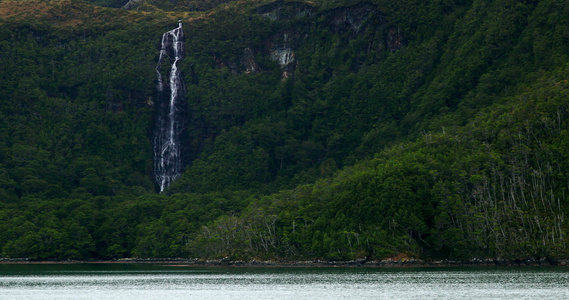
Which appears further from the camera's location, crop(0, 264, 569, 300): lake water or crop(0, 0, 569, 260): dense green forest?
crop(0, 0, 569, 260): dense green forest

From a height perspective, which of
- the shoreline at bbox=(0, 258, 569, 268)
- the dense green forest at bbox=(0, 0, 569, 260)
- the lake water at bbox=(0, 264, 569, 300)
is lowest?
the lake water at bbox=(0, 264, 569, 300)

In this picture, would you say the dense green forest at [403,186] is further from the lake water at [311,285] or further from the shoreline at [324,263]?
the lake water at [311,285]

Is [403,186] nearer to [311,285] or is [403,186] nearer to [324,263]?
[324,263]

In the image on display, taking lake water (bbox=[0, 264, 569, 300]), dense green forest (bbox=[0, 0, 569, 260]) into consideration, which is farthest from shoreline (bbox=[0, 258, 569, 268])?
lake water (bbox=[0, 264, 569, 300])

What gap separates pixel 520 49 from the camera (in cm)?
16588

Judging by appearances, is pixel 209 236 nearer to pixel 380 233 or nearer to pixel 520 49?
pixel 380 233

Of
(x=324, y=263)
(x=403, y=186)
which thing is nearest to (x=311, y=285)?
(x=324, y=263)

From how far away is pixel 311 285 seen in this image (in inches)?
3194

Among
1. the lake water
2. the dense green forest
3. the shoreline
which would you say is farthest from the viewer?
the dense green forest

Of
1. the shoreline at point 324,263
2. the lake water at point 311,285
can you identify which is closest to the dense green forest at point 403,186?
the shoreline at point 324,263

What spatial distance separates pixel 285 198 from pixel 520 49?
2390 inches

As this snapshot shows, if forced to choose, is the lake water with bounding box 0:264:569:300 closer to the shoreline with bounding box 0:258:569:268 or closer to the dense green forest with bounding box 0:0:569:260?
the shoreline with bounding box 0:258:569:268

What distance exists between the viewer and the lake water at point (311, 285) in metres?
68.2

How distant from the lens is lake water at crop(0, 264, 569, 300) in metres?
68.2
